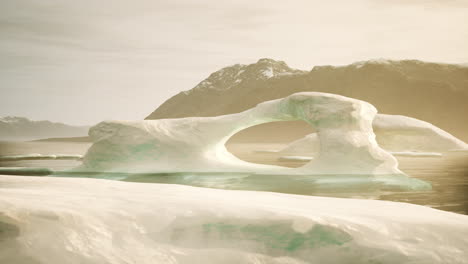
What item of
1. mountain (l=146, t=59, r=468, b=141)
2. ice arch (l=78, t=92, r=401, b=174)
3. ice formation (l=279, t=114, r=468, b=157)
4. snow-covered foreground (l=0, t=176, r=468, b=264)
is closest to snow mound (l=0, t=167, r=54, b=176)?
ice arch (l=78, t=92, r=401, b=174)

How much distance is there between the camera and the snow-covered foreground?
2.94 metres

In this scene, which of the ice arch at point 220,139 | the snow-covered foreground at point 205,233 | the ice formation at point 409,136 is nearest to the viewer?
the snow-covered foreground at point 205,233

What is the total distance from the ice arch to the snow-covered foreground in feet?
37.7

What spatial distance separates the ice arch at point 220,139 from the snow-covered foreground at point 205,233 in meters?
11.5

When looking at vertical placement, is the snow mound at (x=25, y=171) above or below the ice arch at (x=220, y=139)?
below

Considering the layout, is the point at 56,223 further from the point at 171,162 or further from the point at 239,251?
the point at 171,162

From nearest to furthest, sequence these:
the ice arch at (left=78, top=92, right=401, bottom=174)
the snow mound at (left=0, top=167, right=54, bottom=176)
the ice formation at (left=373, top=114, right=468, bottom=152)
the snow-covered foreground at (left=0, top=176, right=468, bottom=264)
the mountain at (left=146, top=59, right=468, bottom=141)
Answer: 1. the snow-covered foreground at (left=0, top=176, right=468, bottom=264)
2. the ice arch at (left=78, top=92, right=401, bottom=174)
3. the snow mound at (left=0, top=167, right=54, bottom=176)
4. the ice formation at (left=373, top=114, right=468, bottom=152)
5. the mountain at (left=146, top=59, right=468, bottom=141)

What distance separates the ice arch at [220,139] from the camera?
50.1 feet

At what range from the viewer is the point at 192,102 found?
136625 mm

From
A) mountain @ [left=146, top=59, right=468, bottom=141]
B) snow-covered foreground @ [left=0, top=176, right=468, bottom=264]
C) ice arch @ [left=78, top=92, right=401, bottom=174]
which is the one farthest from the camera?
mountain @ [left=146, top=59, right=468, bottom=141]

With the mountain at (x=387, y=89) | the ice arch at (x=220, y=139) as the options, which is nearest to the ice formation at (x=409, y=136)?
the ice arch at (x=220, y=139)

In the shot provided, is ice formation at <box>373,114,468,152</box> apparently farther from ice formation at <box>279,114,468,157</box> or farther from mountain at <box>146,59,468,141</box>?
mountain at <box>146,59,468,141</box>

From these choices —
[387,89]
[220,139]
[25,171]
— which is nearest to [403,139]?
[220,139]

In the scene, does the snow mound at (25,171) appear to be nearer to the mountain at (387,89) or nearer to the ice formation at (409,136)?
the ice formation at (409,136)
